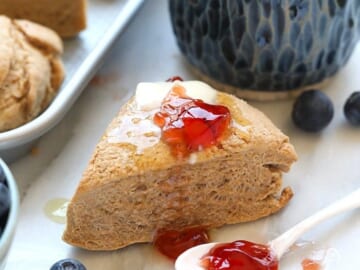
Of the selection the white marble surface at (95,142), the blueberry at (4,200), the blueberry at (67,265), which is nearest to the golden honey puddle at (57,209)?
the white marble surface at (95,142)

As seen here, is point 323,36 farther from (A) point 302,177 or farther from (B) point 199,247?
(B) point 199,247

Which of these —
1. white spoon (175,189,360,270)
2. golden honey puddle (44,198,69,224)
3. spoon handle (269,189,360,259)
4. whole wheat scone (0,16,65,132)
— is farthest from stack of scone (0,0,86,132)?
spoon handle (269,189,360,259)

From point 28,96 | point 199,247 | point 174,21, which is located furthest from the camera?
point 174,21

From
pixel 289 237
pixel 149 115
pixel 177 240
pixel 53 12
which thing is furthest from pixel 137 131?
pixel 53 12

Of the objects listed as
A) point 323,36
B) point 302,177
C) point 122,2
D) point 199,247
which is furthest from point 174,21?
point 199,247

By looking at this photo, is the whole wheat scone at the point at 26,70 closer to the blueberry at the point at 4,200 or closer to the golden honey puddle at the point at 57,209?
the golden honey puddle at the point at 57,209

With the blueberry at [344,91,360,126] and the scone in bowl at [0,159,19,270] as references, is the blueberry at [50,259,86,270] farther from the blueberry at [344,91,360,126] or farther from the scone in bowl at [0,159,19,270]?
the blueberry at [344,91,360,126]
